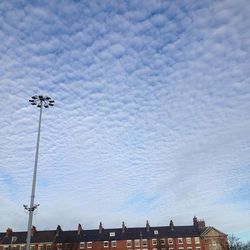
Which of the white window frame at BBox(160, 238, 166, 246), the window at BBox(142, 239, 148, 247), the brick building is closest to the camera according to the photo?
the brick building

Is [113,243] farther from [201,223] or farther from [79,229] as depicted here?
[201,223]

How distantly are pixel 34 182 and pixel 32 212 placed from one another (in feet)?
8.52

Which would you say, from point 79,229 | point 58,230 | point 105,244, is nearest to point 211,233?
point 105,244

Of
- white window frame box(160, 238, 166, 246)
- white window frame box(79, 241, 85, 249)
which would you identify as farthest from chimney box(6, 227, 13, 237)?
white window frame box(160, 238, 166, 246)

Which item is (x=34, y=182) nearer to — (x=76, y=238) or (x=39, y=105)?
(x=39, y=105)

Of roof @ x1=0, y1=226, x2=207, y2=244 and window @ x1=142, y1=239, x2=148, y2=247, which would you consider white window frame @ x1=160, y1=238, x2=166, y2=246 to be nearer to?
roof @ x1=0, y1=226, x2=207, y2=244

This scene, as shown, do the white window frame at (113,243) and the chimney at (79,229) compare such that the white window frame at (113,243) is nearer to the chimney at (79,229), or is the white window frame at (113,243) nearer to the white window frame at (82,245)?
the white window frame at (82,245)

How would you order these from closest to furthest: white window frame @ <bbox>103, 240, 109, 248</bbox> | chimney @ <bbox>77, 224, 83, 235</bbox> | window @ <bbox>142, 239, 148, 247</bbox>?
white window frame @ <bbox>103, 240, 109, 248</bbox>
window @ <bbox>142, 239, 148, 247</bbox>
chimney @ <bbox>77, 224, 83, 235</bbox>

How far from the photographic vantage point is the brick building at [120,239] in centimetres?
9256

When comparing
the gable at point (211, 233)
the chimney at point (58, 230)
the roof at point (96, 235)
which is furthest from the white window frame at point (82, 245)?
the gable at point (211, 233)

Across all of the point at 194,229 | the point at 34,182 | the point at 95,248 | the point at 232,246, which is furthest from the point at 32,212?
the point at 232,246

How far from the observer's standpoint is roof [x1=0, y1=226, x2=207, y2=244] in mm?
93625

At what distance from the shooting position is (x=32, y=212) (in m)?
26.9

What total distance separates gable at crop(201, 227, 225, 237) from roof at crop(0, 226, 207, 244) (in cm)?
147
